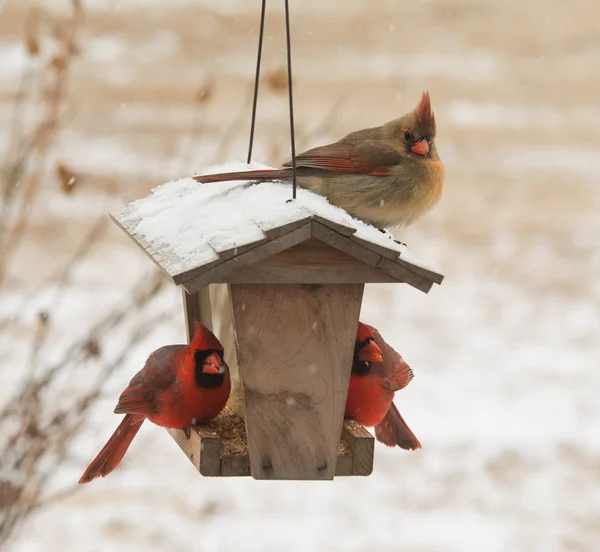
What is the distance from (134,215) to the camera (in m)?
2.62

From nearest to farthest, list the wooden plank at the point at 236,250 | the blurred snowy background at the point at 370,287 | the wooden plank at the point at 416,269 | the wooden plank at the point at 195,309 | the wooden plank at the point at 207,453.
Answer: the wooden plank at the point at 236,250 → the wooden plank at the point at 416,269 → the wooden plank at the point at 207,453 → the wooden plank at the point at 195,309 → the blurred snowy background at the point at 370,287

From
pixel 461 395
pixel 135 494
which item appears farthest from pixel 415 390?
pixel 135 494

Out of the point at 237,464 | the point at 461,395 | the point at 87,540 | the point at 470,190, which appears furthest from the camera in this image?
the point at 470,190

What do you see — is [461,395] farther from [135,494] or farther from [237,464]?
[237,464]

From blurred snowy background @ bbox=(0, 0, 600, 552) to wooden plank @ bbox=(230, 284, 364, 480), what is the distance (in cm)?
105

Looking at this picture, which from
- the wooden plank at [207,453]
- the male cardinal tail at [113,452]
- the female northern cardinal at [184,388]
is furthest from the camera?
the male cardinal tail at [113,452]

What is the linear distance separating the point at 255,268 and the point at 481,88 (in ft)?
20.1

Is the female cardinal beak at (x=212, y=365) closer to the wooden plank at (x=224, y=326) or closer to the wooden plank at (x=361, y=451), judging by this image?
the wooden plank at (x=224, y=326)

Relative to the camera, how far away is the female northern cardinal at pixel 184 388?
98.5 inches

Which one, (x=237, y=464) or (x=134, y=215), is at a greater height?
(x=134, y=215)

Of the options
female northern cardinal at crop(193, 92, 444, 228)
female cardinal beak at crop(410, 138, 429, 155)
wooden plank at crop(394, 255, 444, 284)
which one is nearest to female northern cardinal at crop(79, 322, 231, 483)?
female northern cardinal at crop(193, 92, 444, 228)

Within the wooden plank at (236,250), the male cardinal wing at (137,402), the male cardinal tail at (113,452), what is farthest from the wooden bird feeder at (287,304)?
the male cardinal tail at (113,452)

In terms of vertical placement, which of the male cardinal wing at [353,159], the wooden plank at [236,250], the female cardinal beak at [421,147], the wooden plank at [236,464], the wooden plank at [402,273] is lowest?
the wooden plank at [236,464]

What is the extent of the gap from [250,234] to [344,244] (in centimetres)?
19
